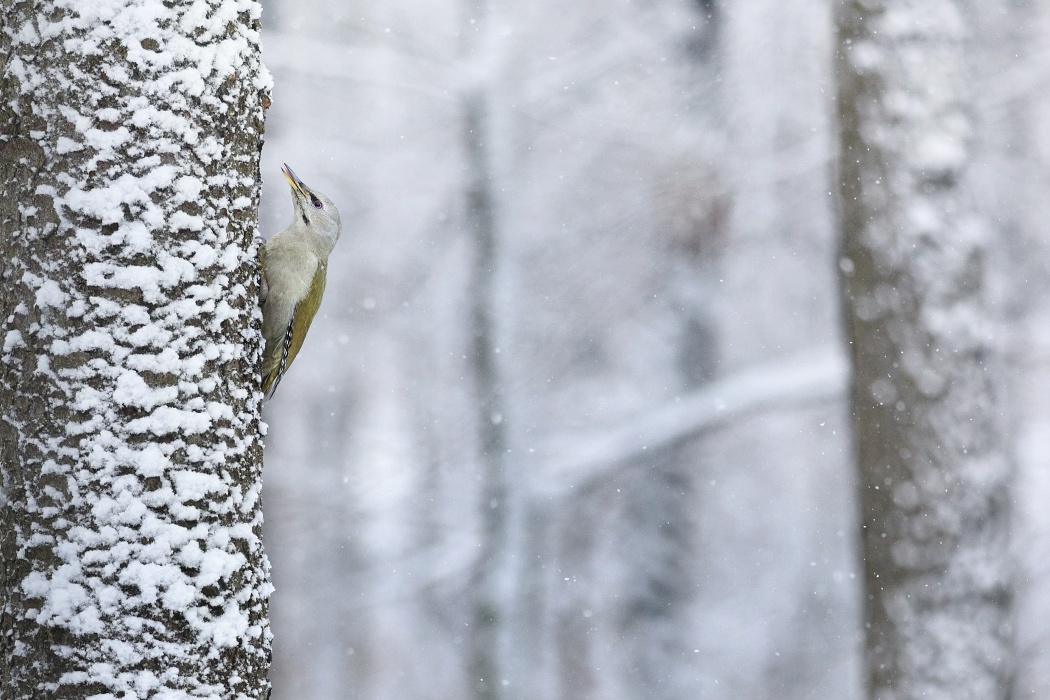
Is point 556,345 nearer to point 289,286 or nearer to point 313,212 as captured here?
point 313,212

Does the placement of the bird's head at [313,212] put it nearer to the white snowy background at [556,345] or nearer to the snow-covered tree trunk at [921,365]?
the snow-covered tree trunk at [921,365]

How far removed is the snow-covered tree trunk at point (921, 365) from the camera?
324 centimetres

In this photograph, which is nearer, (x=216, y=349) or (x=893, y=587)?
(x=216, y=349)

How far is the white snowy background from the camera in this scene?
7.98 m

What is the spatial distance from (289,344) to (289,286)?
0.46ft

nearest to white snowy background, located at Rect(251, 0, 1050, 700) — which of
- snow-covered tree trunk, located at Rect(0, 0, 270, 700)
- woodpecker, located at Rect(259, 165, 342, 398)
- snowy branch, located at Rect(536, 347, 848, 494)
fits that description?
snowy branch, located at Rect(536, 347, 848, 494)

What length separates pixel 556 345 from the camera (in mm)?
8109

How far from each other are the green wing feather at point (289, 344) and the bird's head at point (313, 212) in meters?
0.14

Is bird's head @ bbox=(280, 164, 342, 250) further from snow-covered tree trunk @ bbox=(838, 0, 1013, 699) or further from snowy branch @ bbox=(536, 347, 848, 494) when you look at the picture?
snowy branch @ bbox=(536, 347, 848, 494)

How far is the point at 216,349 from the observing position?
4.75 feet

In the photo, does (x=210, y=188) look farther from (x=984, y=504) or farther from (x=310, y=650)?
(x=310, y=650)

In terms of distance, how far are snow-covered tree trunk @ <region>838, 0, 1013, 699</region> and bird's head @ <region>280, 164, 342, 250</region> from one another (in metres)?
2.08

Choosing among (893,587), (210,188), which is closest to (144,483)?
(210,188)

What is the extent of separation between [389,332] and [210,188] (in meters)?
6.73
